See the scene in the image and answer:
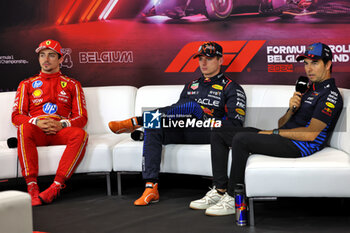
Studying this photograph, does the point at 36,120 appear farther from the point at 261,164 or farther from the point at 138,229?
the point at 261,164

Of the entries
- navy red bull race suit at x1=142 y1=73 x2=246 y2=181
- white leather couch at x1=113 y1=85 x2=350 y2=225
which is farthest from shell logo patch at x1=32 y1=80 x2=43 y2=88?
navy red bull race suit at x1=142 y1=73 x2=246 y2=181

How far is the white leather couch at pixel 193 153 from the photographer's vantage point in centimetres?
305

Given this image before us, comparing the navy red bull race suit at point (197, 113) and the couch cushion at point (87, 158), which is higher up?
the navy red bull race suit at point (197, 113)

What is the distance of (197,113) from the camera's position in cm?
400

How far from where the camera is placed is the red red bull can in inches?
123

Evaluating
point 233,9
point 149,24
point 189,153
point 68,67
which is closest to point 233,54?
point 233,9

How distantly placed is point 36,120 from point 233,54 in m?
1.94

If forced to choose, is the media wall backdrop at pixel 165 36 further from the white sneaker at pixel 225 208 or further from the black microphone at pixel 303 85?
the white sneaker at pixel 225 208

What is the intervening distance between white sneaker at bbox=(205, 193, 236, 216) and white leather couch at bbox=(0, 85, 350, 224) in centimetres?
26

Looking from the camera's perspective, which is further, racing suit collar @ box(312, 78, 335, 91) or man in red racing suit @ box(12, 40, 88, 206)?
man in red racing suit @ box(12, 40, 88, 206)

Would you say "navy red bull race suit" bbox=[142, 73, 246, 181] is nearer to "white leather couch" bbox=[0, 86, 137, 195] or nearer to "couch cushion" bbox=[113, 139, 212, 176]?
"couch cushion" bbox=[113, 139, 212, 176]

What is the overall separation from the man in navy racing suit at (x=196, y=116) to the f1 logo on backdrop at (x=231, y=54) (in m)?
0.58

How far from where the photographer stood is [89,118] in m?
4.66

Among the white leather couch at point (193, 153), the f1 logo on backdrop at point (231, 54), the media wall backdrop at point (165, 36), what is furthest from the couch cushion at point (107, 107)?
the f1 logo on backdrop at point (231, 54)
